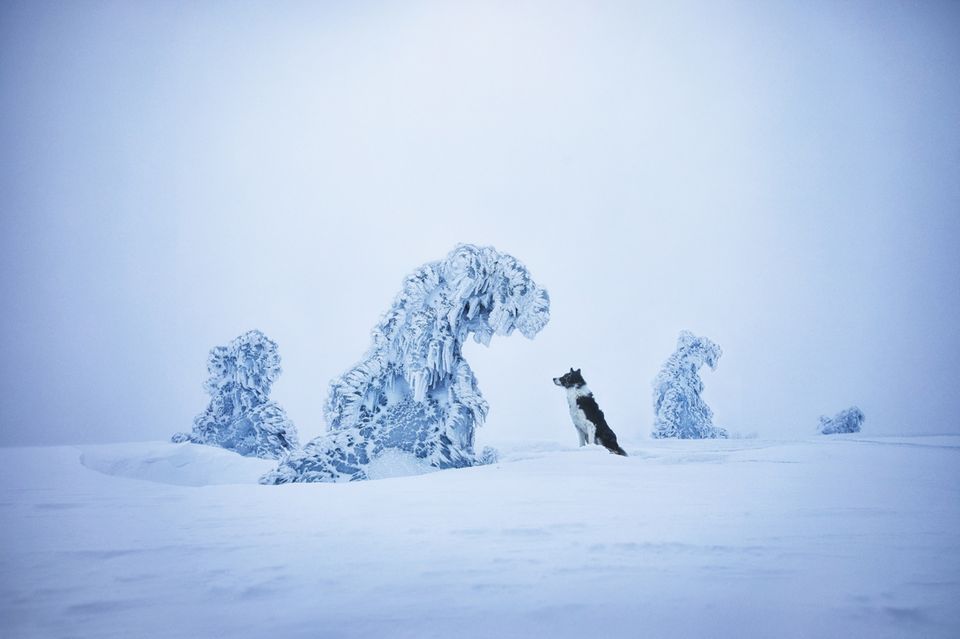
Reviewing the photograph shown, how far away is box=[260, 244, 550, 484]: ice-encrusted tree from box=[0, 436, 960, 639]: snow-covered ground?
2302mm

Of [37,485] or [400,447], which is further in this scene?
[400,447]

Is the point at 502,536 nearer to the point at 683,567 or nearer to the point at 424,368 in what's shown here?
the point at 683,567

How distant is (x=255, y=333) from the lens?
39.2 ft

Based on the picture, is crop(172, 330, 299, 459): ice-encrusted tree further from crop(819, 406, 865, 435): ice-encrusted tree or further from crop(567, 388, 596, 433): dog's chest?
crop(819, 406, 865, 435): ice-encrusted tree

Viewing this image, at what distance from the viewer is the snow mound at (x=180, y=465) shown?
283 inches

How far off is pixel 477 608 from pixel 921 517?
2.80 m

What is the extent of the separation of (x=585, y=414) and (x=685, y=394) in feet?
25.0

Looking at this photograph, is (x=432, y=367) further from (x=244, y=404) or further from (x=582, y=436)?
(x=244, y=404)

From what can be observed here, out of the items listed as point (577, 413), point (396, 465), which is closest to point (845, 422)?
point (577, 413)

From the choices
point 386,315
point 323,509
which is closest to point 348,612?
point 323,509

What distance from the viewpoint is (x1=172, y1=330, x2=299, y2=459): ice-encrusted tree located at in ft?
37.4

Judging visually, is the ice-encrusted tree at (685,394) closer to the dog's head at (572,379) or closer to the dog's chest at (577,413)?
the dog's head at (572,379)

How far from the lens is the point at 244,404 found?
38.2 ft

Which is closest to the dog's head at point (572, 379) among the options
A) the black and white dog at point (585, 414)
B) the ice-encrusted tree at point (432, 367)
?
the black and white dog at point (585, 414)
